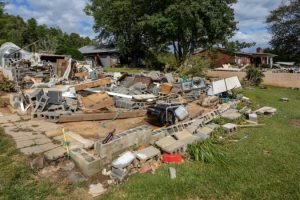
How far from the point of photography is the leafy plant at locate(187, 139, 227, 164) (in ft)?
17.1

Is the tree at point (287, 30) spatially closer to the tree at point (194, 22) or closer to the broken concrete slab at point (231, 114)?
the tree at point (194, 22)

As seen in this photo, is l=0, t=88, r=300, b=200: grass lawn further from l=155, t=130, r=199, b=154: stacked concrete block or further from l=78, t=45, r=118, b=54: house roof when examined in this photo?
l=78, t=45, r=118, b=54: house roof

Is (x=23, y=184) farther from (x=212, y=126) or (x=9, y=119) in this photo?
(x=212, y=126)

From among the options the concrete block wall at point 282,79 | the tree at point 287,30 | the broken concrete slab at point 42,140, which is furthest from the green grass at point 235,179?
the tree at point 287,30

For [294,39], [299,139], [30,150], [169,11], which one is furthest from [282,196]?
[294,39]

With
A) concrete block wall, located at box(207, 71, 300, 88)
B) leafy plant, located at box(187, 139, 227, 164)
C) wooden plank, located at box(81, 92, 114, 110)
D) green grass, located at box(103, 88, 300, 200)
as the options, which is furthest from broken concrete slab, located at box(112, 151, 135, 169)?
concrete block wall, located at box(207, 71, 300, 88)

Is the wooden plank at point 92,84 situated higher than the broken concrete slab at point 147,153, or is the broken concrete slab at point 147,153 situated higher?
the wooden plank at point 92,84

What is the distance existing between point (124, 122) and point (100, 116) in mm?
711

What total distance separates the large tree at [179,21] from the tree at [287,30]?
21.2 meters

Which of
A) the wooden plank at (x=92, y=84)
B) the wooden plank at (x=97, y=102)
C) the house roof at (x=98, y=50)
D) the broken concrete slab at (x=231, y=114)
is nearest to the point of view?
the broken concrete slab at (x=231, y=114)

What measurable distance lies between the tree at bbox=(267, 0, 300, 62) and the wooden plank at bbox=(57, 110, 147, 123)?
41.1m

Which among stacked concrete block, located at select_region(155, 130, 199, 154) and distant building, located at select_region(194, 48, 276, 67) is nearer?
stacked concrete block, located at select_region(155, 130, 199, 154)

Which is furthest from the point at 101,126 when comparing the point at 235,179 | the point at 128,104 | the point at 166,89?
the point at 166,89

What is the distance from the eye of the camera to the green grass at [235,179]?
13.2ft
